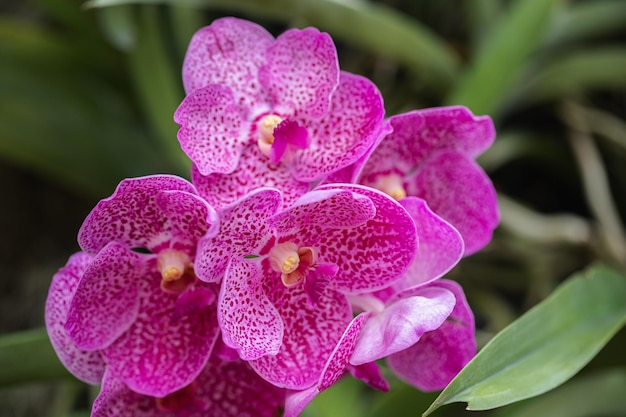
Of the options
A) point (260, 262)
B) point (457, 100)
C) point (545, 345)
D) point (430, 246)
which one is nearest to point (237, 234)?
point (260, 262)

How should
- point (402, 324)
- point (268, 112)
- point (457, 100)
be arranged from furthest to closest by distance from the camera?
point (457, 100) → point (268, 112) → point (402, 324)

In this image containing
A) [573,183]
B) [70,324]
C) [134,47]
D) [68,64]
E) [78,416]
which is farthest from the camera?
[573,183]

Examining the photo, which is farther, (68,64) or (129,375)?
(68,64)

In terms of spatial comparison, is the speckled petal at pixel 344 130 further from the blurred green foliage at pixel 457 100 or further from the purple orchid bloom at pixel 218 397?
the blurred green foliage at pixel 457 100

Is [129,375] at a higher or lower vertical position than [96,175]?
higher

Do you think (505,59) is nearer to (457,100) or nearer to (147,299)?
(457,100)

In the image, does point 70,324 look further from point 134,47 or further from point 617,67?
point 617,67

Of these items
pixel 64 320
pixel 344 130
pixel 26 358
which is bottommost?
pixel 26 358

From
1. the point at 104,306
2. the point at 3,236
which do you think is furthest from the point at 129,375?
the point at 3,236
